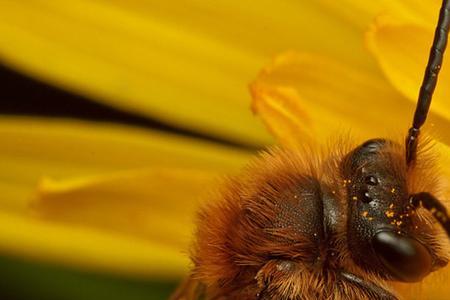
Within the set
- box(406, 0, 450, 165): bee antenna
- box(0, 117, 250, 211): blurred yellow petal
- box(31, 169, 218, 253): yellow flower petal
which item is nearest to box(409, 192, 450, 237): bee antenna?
box(406, 0, 450, 165): bee antenna

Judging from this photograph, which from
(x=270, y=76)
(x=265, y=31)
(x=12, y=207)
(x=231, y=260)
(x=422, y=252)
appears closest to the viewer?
(x=422, y=252)

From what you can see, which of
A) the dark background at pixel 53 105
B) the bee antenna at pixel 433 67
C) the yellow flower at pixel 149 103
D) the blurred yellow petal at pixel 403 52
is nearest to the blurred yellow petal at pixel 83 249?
the yellow flower at pixel 149 103

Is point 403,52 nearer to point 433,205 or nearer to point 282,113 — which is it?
point 282,113

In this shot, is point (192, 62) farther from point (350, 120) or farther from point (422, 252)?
point (422, 252)

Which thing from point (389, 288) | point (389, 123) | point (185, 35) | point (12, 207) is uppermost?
point (185, 35)

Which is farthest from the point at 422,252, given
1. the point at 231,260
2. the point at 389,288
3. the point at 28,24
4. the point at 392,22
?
the point at 28,24

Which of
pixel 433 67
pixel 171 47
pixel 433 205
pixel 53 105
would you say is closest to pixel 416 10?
pixel 433 67

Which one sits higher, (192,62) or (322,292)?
(192,62)
